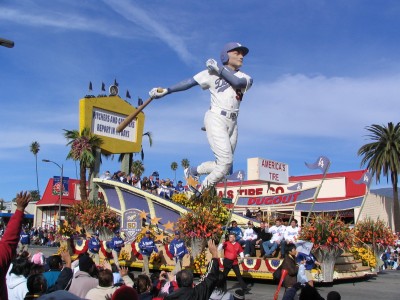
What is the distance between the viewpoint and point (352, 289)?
1108 cm

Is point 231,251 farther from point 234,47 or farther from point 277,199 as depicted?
point 277,199

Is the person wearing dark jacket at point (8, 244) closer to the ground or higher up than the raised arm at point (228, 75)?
closer to the ground

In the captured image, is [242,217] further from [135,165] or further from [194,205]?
[135,165]

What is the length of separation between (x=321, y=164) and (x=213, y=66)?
4349mm

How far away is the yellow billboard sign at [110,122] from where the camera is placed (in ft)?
102

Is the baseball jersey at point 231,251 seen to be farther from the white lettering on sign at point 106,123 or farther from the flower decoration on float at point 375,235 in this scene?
the white lettering on sign at point 106,123

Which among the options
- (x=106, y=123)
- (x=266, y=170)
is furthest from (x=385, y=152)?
(x=106, y=123)

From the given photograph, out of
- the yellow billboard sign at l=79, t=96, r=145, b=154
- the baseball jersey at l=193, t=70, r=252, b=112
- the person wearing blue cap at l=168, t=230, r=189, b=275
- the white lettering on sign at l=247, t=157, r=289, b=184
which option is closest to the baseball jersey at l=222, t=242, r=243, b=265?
the person wearing blue cap at l=168, t=230, r=189, b=275

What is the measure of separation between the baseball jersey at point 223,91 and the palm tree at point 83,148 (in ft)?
71.2

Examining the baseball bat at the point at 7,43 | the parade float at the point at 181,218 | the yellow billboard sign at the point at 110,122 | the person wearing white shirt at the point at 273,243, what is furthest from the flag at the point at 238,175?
the yellow billboard sign at the point at 110,122

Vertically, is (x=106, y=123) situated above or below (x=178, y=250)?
above

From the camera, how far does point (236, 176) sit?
1506cm

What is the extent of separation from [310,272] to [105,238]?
27.7 feet

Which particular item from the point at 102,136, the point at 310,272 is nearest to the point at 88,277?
the point at 310,272
